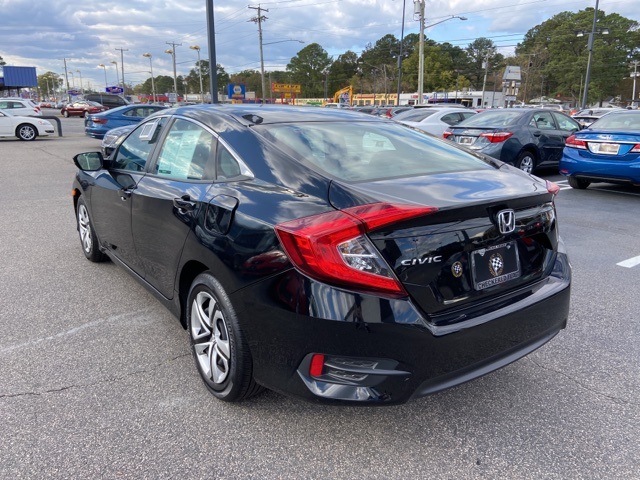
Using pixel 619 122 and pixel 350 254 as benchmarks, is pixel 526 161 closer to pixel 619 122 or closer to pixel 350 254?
pixel 619 122

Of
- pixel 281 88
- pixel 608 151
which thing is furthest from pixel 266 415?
pixel 281 88

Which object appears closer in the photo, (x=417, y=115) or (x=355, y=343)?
(x=355, y=343)

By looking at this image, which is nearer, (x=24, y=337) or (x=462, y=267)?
(x=462, y=267)

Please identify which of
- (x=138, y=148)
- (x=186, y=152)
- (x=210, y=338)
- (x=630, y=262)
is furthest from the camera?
(x=630, y=262)

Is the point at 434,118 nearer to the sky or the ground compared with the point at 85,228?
nearer to the sky

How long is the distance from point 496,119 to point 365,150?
28.6 ft

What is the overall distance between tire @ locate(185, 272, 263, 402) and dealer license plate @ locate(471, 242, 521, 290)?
1106mm

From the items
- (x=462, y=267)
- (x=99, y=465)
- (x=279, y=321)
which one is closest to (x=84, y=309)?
(x=99, y=465)

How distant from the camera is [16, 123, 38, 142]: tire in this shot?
1902cm

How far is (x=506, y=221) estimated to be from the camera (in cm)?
230

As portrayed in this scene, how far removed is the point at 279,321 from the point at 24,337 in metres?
2.24

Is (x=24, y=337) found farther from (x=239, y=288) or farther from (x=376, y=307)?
(x=376, y=307)

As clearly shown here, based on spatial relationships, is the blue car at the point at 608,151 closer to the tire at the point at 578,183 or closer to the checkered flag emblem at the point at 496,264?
the tire at the point at 578,183

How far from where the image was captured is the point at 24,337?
11.2 feet
